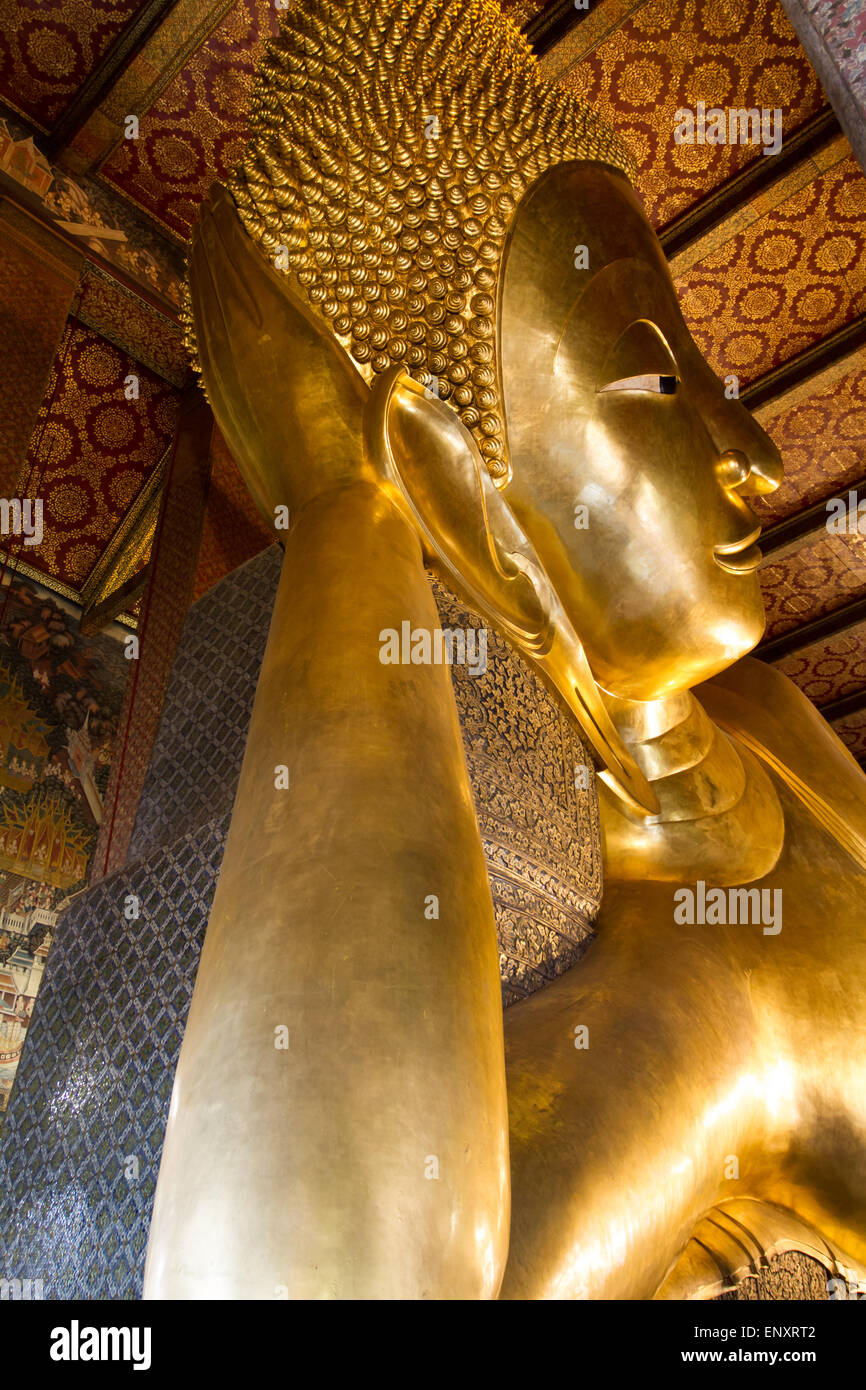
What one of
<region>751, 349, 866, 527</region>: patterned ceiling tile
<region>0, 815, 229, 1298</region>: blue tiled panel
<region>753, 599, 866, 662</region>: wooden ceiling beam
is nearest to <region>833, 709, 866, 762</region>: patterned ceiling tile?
<region>753, 599, 866, 662</region>: wooden ceiling beam

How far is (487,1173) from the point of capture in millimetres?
754

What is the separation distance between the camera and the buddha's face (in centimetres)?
150

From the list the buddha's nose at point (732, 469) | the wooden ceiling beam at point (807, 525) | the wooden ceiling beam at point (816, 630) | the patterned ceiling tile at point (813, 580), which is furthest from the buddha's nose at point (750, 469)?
the wooden ceiling beam at point (816, 630)

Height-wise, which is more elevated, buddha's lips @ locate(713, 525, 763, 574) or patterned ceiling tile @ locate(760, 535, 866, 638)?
buddha's lips @ locate(713, 525, 763, 574)

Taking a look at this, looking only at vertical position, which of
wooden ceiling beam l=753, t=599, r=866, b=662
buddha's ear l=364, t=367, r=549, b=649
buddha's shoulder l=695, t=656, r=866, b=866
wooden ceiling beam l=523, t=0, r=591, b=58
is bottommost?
wooden ceiling beam l=753, t=599, r=866, b=662

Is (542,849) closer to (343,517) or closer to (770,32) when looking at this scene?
(343,517)

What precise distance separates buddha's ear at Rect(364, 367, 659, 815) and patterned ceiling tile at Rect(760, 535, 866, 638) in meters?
2.18

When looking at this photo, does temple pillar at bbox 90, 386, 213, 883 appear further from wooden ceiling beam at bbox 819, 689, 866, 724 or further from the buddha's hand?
wooden ceiling beam at bbox 819, 689, 866, 724

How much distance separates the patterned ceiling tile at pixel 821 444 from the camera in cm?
289

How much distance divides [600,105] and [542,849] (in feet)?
5.75

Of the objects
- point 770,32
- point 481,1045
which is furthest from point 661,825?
point 770,32

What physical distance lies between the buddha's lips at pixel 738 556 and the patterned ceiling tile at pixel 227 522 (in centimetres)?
86

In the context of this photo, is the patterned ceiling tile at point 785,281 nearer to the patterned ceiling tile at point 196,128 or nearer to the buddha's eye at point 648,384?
the patterned ceiling tile at point 196,128

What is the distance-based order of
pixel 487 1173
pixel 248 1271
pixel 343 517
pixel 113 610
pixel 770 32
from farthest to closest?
1. pixel 113 610
2. pixel 770 32
3. pixel 343 517
4. pixel 487 1173
5. pixel 248 1271
